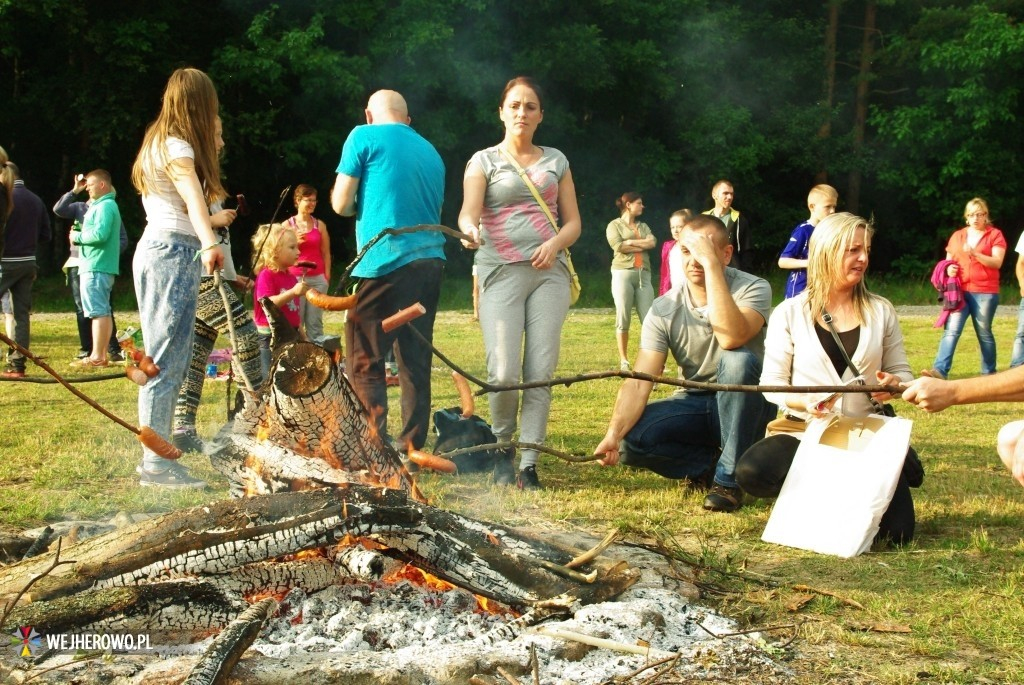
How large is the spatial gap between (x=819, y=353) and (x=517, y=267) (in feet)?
5.05

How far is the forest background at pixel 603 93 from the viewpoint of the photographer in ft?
59.5

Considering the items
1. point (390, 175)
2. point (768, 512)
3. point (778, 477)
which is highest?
point (390, 175)

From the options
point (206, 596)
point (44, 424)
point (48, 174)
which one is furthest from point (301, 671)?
point (48, 174)

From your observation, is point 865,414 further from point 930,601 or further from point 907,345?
point 907,345

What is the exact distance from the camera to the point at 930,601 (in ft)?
12.0

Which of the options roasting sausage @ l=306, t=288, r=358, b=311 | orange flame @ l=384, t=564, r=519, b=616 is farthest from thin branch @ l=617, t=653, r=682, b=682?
roasting sausage @ l=306, t=288, r=358, b=311

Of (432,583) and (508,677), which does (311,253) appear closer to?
(432,583)

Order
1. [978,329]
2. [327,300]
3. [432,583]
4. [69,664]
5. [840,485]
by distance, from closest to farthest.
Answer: [69,664] < [327,300] < [432,583] < [840,485] < [978,329]

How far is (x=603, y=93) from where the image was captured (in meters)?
23.2

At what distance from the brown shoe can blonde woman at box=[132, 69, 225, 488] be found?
7.73 ft

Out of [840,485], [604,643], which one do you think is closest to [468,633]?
[604,643]

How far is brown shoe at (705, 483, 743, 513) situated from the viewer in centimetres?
489

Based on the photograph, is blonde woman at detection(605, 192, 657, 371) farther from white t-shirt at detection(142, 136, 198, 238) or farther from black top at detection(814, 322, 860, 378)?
white t-shirt at detection(142, 136, 198, 238)

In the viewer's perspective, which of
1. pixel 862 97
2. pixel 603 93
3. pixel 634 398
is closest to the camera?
pixel 634 398
